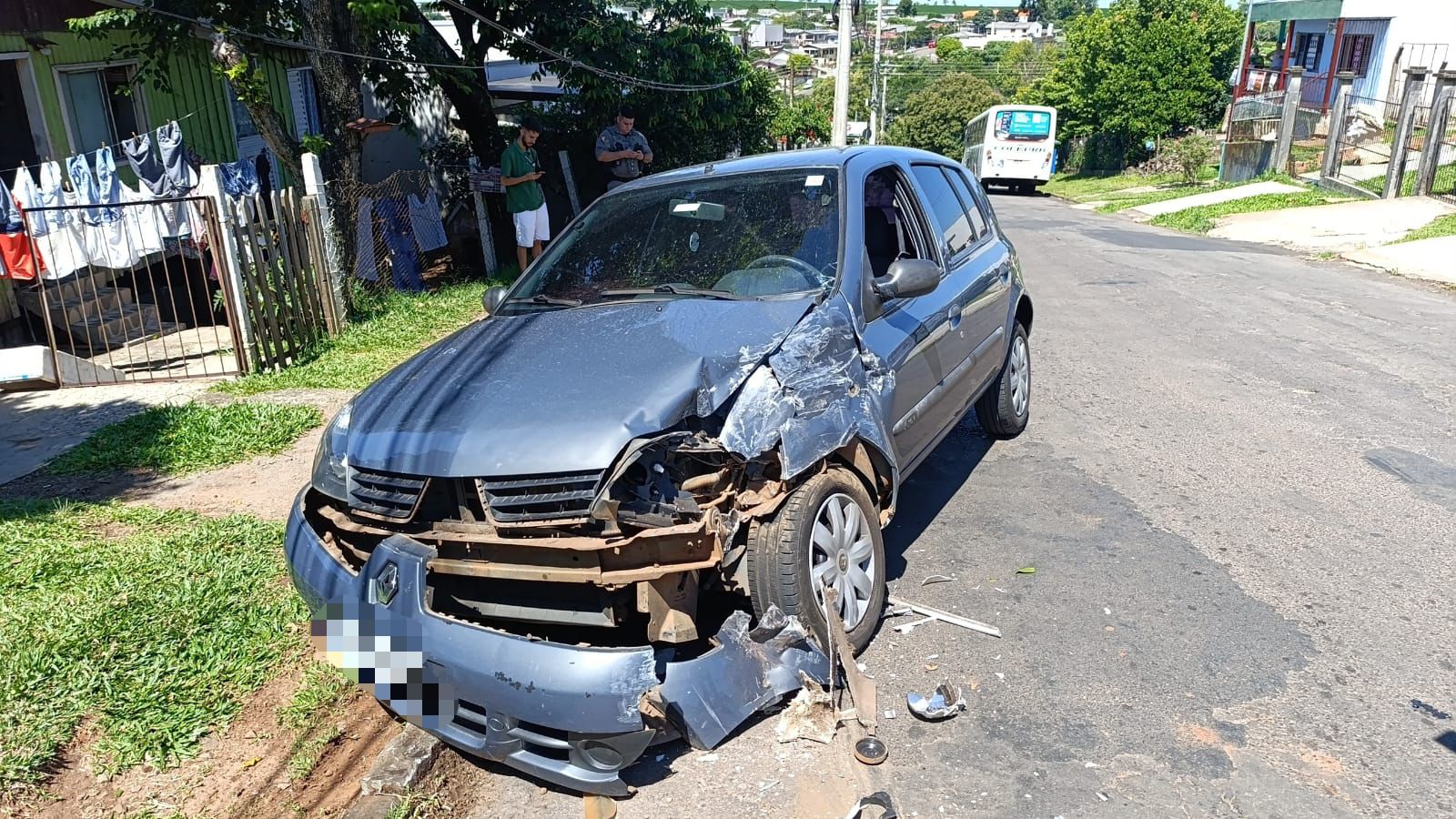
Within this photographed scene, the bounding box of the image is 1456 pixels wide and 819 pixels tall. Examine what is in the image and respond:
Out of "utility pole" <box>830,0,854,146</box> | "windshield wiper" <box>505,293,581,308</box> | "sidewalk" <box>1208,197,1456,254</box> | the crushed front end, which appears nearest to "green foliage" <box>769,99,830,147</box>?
"utility pole" <box>830,0,854,146</box>

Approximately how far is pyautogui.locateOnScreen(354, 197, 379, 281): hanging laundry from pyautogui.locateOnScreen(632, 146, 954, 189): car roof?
19.6ft

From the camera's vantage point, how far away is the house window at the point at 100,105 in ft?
34.0

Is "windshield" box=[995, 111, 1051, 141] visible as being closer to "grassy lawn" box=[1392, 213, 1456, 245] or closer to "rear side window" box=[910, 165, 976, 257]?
"grassy lawn" box=[1392, 213, 1456, 245]

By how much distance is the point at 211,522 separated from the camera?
16.2ft

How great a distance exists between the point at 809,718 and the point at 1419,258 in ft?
42.0

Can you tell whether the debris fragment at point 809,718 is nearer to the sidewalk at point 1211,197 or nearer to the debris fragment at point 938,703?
the debris fragment at point 938,703

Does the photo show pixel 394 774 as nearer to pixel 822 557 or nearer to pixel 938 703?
pixel 822 557

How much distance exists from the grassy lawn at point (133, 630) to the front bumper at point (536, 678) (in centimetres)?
74

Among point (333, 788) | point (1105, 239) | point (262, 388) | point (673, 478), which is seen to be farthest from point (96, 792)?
point (1105, 239)

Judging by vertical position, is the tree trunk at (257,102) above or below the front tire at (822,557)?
above

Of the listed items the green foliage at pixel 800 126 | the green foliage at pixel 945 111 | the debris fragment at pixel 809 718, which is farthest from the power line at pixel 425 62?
the green foliage at pixel 945 111

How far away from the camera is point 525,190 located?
1109 cm

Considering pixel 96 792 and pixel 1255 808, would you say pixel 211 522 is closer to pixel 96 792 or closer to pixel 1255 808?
pixel 96 792

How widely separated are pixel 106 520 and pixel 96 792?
2302 millimetres
